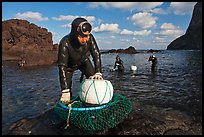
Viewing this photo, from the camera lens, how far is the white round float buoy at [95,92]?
16.6 ft

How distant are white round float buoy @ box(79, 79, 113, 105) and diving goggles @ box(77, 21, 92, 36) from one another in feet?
4.23

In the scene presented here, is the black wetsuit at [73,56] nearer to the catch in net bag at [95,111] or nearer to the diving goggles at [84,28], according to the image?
the diving goggles at [84,28]

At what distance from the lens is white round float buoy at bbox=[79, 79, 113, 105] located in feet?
16.6

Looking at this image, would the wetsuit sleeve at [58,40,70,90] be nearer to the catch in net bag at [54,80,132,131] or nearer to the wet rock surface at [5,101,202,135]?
the catch in net bag at [54,80,132,131]

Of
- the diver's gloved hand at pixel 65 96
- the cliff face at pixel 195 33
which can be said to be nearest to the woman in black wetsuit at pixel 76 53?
the diver's gloved hand at pixel 65 96

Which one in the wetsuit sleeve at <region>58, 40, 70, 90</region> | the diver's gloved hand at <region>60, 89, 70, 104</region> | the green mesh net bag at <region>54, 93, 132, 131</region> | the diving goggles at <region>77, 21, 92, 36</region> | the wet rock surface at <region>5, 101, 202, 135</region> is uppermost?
the diving goggles at <region>77, 21, 92, 36</region>

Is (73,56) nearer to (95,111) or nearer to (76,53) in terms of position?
(76,53)

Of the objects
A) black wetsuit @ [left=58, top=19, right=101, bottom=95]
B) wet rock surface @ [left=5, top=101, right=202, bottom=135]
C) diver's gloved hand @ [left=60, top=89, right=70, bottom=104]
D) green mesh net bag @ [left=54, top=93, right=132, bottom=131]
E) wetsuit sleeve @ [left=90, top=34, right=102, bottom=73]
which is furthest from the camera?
wetsuit sleeve @ [left=90, top=34, right=102, bottom=73]

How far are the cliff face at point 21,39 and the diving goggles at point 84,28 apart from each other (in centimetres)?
3281

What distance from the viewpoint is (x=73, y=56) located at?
5.71m

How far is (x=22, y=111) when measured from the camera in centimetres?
755

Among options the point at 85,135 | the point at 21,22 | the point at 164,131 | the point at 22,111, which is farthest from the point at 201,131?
the point at 21,22

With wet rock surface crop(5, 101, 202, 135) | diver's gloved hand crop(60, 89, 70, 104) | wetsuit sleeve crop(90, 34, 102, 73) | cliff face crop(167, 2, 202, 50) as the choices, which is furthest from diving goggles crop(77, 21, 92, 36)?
cliff face crop(167, 2, 202, 50)

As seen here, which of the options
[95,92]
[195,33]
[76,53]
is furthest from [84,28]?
[195,33]
